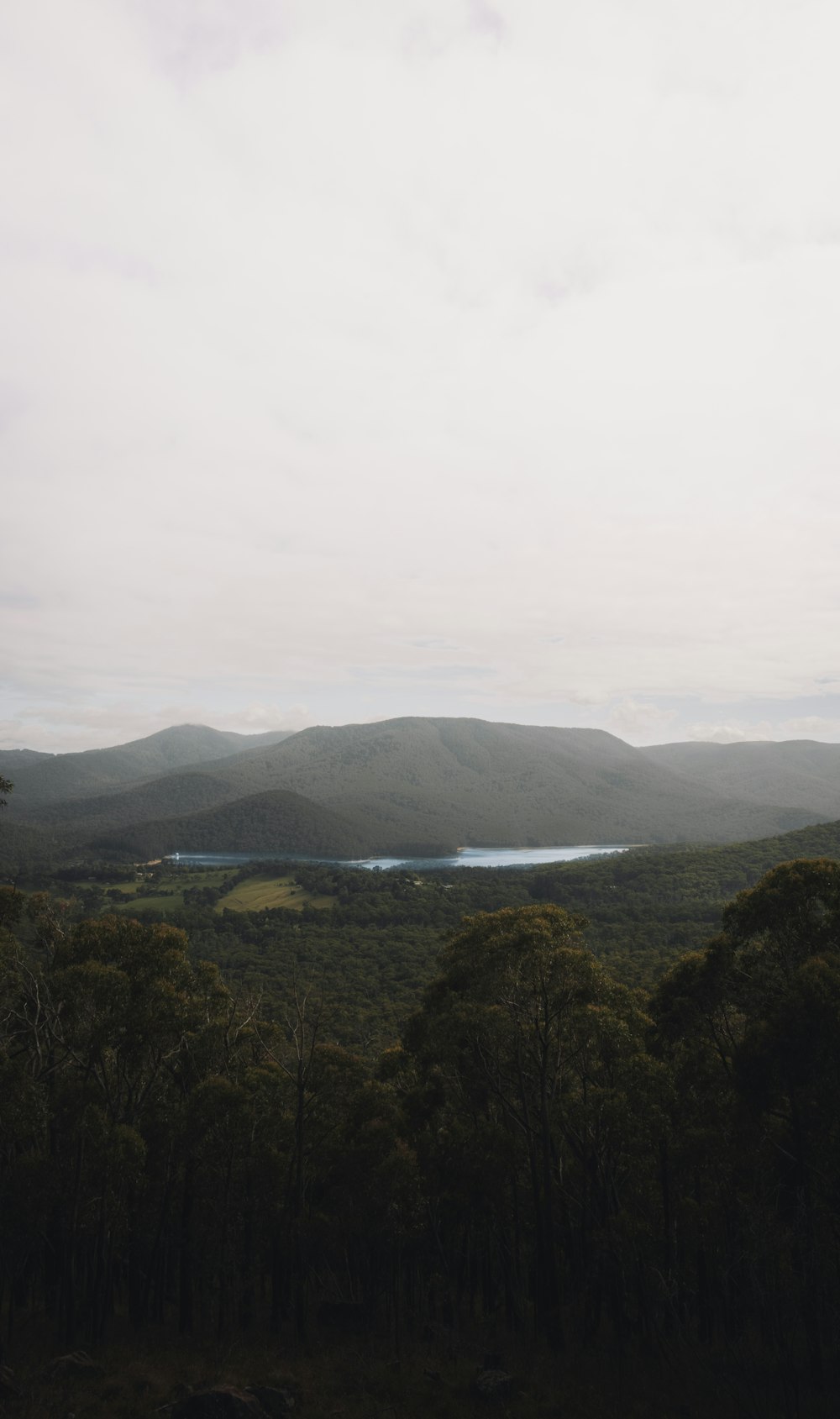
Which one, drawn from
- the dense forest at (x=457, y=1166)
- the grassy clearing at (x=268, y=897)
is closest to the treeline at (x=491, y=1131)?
the dense forest at (x=457, y=1166)

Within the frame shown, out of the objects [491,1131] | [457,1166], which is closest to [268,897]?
[457,1166]

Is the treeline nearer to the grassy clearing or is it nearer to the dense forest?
the dense forest

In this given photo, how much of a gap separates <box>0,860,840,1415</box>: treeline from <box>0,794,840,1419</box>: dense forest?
0.09m

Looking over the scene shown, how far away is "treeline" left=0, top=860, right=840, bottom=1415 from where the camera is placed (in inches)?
526

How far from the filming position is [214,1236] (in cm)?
2338

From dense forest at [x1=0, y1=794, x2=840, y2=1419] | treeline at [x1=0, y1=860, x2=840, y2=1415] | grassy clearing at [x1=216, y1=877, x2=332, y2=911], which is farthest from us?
grassy clearing at [x1=216, y1=877, x2=332, y2=911]

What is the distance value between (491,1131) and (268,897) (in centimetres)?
13408

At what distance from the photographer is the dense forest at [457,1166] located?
13.3m

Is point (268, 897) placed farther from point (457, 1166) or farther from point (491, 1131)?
point (491, 1131)

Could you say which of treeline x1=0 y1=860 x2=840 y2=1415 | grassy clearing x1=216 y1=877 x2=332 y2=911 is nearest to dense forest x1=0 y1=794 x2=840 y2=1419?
treeline x1=0 y1=860 x2=840 y2=1415

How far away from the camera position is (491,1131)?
1789cm

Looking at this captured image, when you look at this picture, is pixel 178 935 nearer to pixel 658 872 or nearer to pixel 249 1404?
pixel 249 1404

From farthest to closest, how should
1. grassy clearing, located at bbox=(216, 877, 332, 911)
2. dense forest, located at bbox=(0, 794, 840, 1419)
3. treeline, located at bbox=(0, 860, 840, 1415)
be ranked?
grassy clearing, located at bbox=(216, 877, 332, 911), treeline, located at bbox=(0, 860, 840, 1415), dense forest, located at bbox=(0, 794, 840, 1419)

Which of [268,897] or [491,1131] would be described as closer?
[491,1131]
